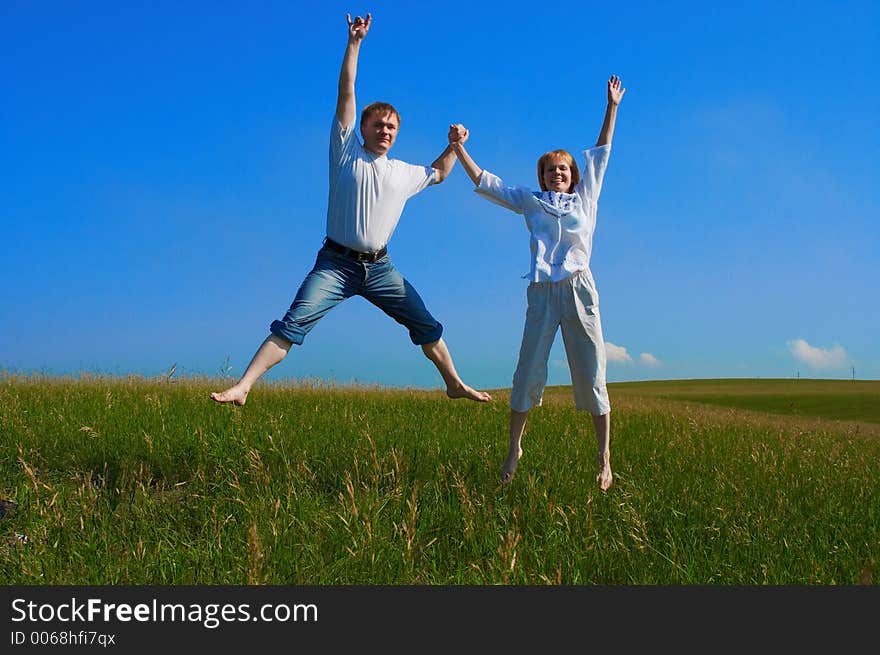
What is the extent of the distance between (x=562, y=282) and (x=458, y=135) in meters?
1.48

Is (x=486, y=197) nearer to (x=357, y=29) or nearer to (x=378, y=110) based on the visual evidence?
(x=378, y=110)

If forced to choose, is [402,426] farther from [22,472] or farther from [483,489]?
Answer: [22,472]

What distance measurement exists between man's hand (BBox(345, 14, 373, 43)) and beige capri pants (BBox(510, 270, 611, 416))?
243cm

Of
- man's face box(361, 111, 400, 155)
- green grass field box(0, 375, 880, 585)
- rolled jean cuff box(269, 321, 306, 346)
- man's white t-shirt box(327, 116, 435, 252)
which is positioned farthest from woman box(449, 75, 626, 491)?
rolled jean cuff box(269, 321, 306, 346)

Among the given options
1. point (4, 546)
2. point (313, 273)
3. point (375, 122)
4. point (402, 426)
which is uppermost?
point (375, 122)

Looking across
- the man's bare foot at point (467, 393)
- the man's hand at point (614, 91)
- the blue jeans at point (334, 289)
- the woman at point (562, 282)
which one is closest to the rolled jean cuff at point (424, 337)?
the blue jeans at point (334, 289)

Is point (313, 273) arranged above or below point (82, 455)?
above

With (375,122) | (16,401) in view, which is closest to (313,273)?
(375,122)

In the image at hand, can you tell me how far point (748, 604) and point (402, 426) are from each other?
196 inches

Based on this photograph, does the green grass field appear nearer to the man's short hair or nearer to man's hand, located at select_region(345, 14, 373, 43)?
the man's short hair

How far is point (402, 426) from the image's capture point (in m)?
7.76

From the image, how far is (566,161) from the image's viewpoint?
561cm

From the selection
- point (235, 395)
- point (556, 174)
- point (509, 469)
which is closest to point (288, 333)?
point (235, 395)

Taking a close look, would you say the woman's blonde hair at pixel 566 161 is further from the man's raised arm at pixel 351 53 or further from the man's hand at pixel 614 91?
the man's raised arm at pixel 351 53
